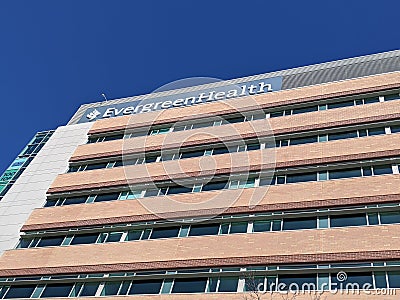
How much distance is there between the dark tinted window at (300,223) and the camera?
69.0 ft

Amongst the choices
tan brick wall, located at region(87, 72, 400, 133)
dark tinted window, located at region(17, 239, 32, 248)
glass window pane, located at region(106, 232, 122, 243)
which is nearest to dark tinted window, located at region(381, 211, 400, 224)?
tan brick wall, located at region(87, 72, 400, 133)

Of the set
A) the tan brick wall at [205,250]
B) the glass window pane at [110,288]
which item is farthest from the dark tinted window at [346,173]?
the glass window pane at [110,288]

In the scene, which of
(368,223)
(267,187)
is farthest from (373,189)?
(267,187)

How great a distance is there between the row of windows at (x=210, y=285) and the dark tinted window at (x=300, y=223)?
275 cm

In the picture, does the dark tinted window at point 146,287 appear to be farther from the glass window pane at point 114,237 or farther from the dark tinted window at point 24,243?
the dark tinted window at point 24,243

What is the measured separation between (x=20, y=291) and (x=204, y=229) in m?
10.8

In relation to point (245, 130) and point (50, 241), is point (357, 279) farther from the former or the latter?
point (50, 241)

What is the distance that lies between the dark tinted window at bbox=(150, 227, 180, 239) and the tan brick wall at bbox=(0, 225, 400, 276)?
550 mm

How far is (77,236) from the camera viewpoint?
26.3 meters

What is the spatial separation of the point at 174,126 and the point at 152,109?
4183 millimetres

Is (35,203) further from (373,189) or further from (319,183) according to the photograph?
(373,189)

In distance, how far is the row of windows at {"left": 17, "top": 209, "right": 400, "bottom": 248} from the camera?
2020 centimetres

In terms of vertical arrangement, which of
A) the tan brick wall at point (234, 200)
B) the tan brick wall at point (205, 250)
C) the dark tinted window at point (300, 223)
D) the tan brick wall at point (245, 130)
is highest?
the tan brick wall at point (245, 130)

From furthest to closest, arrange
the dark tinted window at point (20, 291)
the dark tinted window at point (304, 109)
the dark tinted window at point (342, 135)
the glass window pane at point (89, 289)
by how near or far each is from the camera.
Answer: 1. the dark tinted window at point (304, 109)
2. the dark tinted window at point (342, 135)
3. the dark tinted window at point (20, 291)
4. the glass window pane at point (89, 289)
